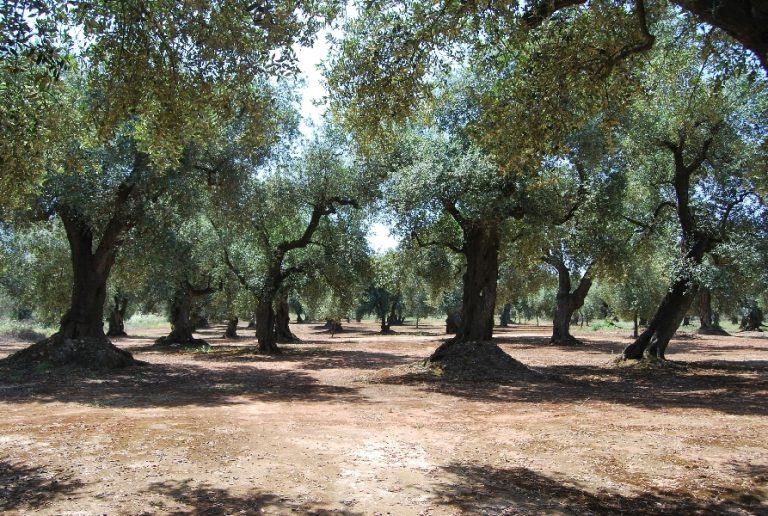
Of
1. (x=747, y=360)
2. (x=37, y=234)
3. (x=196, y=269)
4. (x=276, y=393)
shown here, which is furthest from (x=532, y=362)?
(x=37, y=234)

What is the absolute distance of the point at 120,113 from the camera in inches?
288

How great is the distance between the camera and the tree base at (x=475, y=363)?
15675 mm

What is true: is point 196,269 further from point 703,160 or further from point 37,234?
point 703,160

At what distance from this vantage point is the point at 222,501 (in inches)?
194

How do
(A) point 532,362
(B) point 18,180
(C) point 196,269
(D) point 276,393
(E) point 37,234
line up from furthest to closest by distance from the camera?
(C) point 196,269
(E) point 37,234
(A) point 532,362
(D) point 276,393
(B) point 18,180

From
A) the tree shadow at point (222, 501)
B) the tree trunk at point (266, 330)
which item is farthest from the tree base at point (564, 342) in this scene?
the tree shadow at point (222, 501)

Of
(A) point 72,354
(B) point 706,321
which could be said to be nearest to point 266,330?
(A) point 72,354

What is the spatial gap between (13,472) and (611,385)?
44.1 ft

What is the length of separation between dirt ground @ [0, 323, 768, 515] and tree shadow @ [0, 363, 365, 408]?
0.09 m

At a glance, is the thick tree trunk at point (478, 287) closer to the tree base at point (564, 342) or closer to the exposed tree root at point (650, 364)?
the exposed tree root at point (650, 364)

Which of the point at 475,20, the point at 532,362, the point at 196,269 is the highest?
the point at 475,20

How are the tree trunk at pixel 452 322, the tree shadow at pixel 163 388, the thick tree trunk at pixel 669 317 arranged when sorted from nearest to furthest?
the tree shadow at pixel 163 388 → the thick tree trunk at pixel 669 317 → the tree trunk at pixel 452 322

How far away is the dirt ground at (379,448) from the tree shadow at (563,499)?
0.03 meters

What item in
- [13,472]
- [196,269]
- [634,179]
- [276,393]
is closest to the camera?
[13,472]
